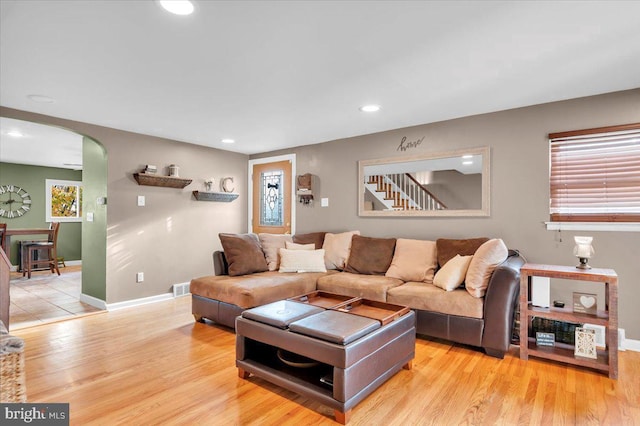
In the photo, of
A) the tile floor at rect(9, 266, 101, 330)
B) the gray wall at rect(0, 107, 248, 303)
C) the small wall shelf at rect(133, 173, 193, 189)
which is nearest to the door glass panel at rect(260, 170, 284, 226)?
the gray wall at rect(0, 107, 248, 303)

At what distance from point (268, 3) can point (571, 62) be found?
211cm

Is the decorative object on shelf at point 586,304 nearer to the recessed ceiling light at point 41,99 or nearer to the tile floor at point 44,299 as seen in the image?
the recessed ceiling light at point 41,99

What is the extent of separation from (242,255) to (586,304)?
3141 millimetres

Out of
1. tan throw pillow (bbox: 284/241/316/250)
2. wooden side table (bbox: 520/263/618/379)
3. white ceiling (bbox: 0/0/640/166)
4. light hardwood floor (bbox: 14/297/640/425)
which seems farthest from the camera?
tan throw pillow (bbox: 284/241/316/250)

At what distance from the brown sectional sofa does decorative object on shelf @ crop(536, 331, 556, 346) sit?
0.21 metres

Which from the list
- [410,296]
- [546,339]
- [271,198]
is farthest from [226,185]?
[546,339]

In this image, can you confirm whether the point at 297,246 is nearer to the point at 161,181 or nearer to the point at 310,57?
the point at 161,181

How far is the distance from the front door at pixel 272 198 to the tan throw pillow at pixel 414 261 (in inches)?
82.1

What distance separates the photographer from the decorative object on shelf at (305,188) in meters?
5.00

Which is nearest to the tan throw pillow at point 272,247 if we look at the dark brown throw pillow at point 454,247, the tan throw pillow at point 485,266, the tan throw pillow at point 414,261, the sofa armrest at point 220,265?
the sofa armrest at point 220,265

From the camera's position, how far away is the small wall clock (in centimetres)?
717

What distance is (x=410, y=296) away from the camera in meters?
3.16

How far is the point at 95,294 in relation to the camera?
4.38 m

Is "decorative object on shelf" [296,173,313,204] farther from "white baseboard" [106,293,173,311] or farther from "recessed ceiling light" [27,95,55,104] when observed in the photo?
"recessed ceiling light" [27,95,55,104]
